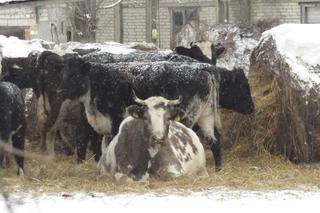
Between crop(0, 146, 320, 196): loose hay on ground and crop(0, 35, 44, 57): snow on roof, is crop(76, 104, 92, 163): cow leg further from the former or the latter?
crop(0, 35, 44, 57): snow on roof

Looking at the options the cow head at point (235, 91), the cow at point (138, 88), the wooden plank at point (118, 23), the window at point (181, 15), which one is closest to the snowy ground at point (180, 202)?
the cow at point (138, 88)

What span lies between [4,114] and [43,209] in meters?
3.22

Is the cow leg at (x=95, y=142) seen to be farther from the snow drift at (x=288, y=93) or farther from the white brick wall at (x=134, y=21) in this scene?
the white brick wall at (x=134, y=21)

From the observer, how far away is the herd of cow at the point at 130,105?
8.74 metres

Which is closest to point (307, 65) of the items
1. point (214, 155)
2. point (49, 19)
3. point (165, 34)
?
point (214, 155)

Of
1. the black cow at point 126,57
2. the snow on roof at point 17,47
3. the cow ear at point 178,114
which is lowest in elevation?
the cow ear at point 178,114

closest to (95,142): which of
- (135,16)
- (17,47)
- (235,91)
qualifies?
(235,91)

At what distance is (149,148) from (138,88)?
1824mm

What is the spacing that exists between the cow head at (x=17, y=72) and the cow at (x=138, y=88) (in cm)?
131

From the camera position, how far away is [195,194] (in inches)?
297

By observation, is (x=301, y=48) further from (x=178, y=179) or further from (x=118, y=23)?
(x=118, y=23)

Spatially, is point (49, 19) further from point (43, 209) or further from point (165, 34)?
point (43, 209)

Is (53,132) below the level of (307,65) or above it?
below

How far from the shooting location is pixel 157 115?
8.62 meters
